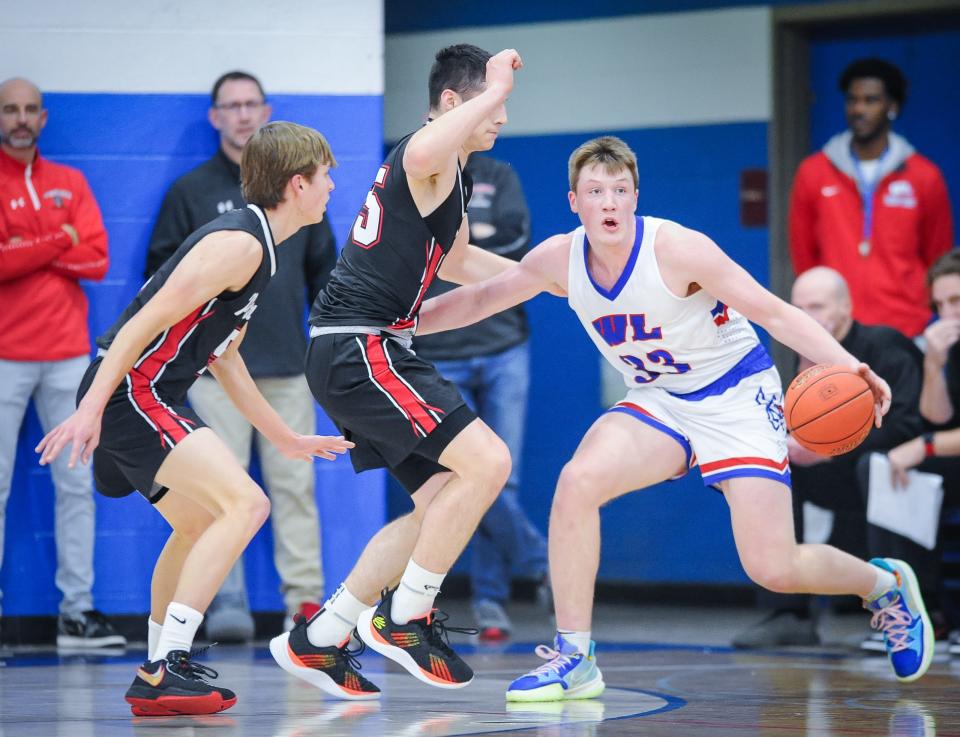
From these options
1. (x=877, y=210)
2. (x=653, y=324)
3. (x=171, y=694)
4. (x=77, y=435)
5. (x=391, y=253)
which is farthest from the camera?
(x=877, y=210)

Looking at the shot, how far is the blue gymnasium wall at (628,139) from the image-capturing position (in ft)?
29.2

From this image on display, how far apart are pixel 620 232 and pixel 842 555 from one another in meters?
1.38

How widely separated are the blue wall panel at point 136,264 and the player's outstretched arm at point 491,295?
218 cm

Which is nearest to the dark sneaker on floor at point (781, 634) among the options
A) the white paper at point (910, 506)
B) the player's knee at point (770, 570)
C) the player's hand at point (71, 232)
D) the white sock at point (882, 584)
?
the white paper at point (910, 506)

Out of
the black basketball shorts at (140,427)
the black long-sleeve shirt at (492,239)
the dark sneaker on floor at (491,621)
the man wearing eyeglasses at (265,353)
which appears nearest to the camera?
the black basketball shorts at (140,427)

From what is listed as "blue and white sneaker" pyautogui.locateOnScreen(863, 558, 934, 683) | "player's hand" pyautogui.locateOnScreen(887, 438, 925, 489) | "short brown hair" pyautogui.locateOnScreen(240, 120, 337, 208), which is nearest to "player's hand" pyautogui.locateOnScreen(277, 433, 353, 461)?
"short brown hair" pyautogui.locateOnScreen(240, 120, 337, 208)

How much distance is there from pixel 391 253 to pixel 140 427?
3.02 feet

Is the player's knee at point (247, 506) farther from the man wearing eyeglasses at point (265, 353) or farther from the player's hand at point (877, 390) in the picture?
the man wearing eyeglasses at point (265, 353)

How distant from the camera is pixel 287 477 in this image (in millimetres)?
7160

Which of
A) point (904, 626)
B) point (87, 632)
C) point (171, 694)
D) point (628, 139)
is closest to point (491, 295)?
point (171, 694)

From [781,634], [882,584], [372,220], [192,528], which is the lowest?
[781,634]

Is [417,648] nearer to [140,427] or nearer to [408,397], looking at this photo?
[408,397]

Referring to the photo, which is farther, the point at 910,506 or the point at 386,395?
the point at 910,506

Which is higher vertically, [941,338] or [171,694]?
[941,338]
